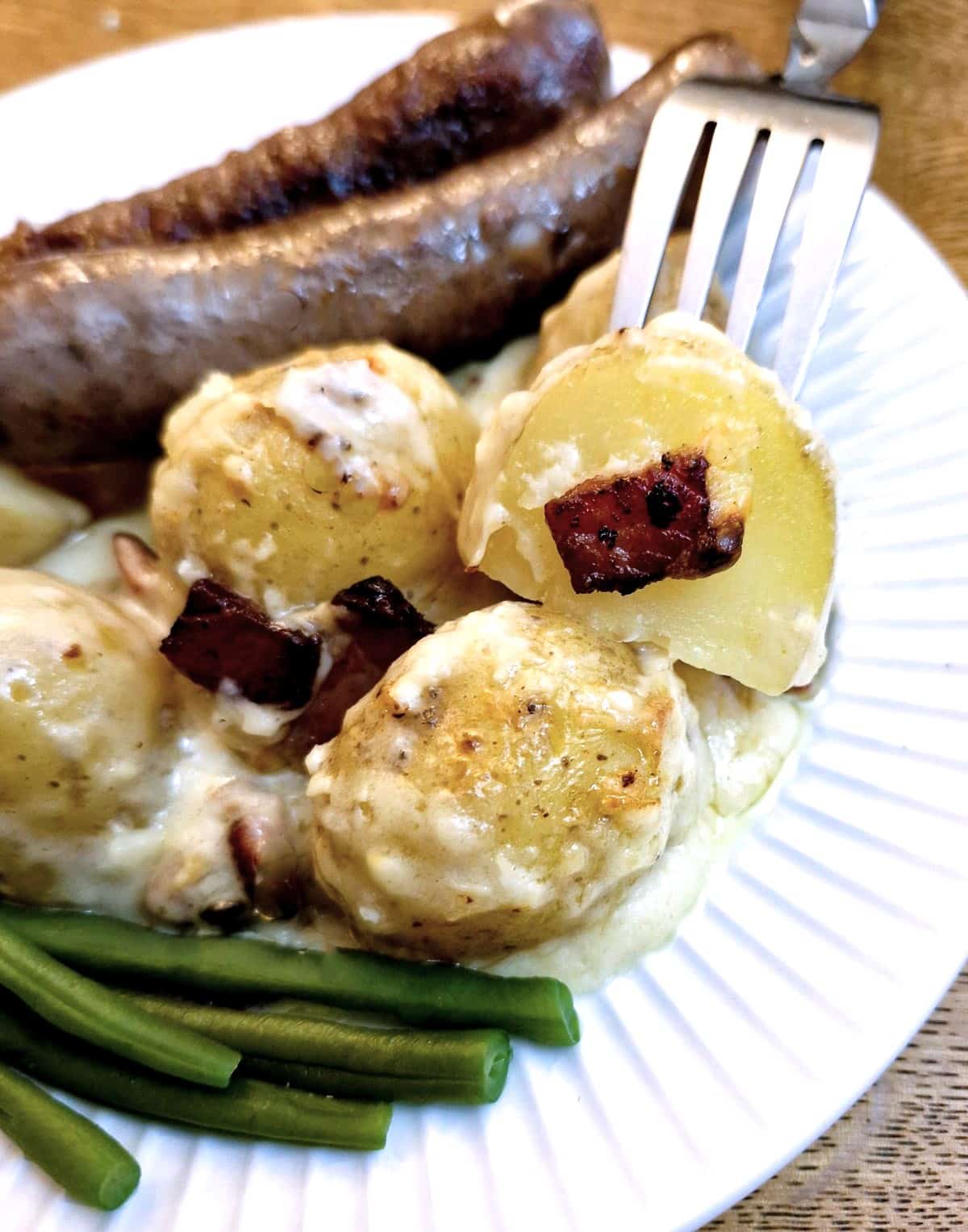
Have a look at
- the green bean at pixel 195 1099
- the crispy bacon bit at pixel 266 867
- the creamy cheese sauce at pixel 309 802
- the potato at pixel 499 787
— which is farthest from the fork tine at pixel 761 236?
the green bean at pixel 195 1099

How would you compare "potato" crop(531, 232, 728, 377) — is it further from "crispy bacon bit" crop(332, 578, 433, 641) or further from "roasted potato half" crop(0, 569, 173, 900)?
"roasted potato half" crop(0, 569, 173, 900)

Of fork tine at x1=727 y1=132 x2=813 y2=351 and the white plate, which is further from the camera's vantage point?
fork tine at x1=727 y1=132 x2=813 y2=351

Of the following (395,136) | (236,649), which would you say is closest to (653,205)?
(395,136)

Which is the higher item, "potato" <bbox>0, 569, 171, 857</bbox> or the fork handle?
the fork handle

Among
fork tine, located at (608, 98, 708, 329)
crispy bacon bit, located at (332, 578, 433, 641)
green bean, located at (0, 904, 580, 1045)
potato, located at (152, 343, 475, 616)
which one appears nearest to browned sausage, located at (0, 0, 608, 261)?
fork tine, located at (608, 98, 708, 329)

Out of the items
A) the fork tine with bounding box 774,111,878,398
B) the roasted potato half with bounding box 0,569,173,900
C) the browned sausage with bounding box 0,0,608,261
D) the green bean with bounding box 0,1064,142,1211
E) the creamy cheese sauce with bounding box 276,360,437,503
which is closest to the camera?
the green bean with bounding box 0,1064,142,1211

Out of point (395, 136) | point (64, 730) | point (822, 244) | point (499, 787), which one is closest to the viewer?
point (499, 787)

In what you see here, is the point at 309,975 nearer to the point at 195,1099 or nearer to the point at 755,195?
the point at 195,1099
